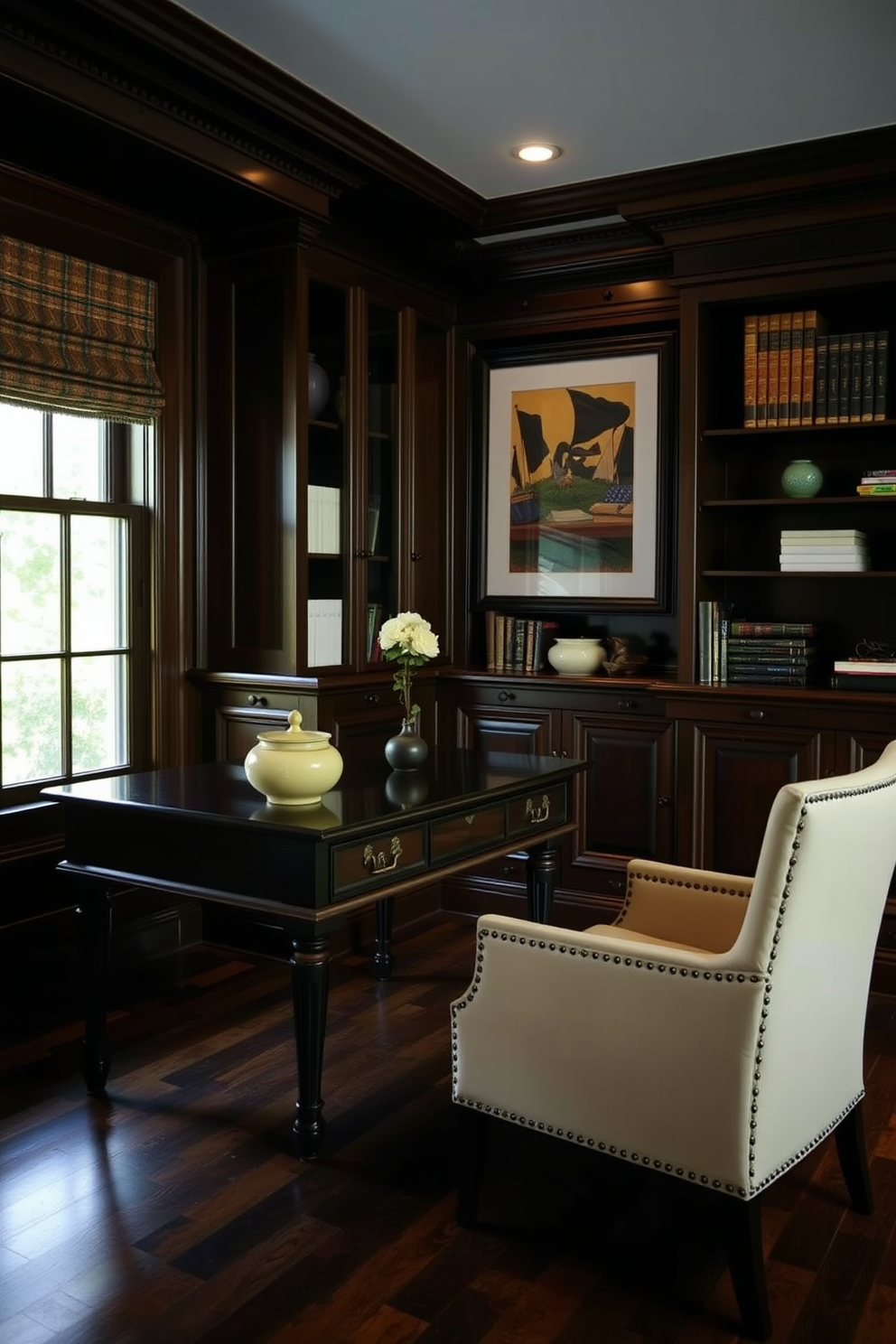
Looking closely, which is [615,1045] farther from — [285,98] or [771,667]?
[285,98]

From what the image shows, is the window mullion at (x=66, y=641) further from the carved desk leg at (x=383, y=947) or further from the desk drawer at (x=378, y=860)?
the desk drawer at (x=378, y=860)

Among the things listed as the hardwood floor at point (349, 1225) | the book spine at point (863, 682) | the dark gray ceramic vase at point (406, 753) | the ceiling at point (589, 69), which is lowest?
the hardwood floor at point (349, 1225)

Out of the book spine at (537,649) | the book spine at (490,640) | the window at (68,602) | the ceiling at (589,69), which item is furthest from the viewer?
the book spine at (490,640)

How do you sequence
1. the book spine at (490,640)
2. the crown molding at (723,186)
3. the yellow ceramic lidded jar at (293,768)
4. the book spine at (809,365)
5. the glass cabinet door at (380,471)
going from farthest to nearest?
the book spine at (490,640)
the glass cabinet door at (380,471)
the book spine at (809,365)
the crown molding at (723,186)
the yellow ceramic lidded jar at (293,768)

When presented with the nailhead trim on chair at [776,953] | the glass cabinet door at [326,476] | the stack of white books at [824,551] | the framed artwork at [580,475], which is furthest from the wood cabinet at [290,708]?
the nailhead trim on chair at [776,953]

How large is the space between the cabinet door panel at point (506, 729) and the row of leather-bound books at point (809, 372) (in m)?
1.31

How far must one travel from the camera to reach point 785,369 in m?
4.03

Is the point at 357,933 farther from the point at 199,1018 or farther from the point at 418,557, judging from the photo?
the point at 418,557

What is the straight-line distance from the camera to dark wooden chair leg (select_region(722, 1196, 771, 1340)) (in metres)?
2.00

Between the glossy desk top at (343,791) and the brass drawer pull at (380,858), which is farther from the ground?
the glossy desk top at (343,791)

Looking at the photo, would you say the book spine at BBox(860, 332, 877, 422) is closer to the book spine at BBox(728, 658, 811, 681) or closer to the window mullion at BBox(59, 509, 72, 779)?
the book spine at BBox(728, 658, 811, 681)

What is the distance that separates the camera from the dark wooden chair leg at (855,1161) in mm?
2418

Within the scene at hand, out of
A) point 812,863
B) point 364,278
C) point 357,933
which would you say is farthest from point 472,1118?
point 364,278

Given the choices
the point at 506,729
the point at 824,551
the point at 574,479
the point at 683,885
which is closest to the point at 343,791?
the point at 683,885
